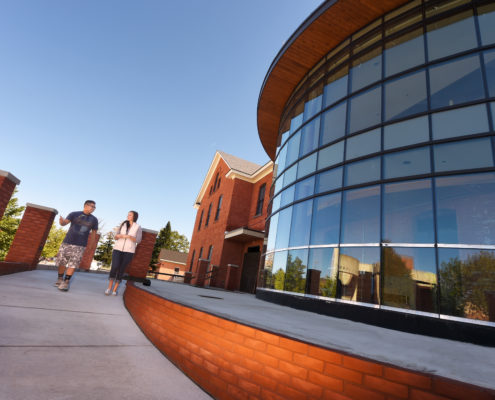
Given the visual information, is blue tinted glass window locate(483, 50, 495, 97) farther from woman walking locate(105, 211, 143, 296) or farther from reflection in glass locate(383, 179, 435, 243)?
woman walking locate(105, 211, 143, 296)

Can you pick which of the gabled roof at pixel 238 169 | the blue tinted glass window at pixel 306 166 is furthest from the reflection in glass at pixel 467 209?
the gabled roof at pixel 238 169

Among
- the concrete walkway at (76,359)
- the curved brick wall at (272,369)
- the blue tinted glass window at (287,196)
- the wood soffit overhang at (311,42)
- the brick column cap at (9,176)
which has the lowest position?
the concrete walkway at (76,359)

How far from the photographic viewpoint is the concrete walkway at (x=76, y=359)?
1.89 metres

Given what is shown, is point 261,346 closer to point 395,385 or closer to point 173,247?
point 395,385

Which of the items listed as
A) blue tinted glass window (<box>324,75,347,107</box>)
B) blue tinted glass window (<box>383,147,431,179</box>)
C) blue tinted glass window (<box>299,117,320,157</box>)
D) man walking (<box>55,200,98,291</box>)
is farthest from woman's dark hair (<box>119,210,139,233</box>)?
blue tinted glass window (<box>324,75,347,107</box>)

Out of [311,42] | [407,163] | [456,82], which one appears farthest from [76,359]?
[311,42]

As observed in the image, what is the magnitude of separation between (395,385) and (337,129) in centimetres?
710

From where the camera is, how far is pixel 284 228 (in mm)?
8727

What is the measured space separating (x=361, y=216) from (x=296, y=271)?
2.35m

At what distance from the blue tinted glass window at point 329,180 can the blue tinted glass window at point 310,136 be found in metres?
1.27

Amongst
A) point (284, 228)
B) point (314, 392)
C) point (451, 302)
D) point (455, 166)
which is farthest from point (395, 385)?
point (284, 228)

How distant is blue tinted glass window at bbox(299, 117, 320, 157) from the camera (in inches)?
339

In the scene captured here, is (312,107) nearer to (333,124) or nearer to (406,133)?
(333,124)

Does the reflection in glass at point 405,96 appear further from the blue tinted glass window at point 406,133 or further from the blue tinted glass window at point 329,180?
the blue tinted glass window at point 329,180
